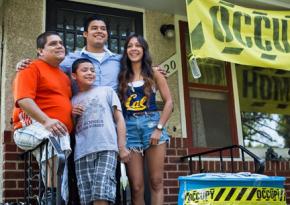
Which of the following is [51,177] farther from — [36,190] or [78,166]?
[36,190]

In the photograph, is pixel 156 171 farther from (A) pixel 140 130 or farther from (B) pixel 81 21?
(B) pixel 81 21

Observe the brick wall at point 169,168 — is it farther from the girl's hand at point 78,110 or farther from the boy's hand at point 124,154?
the boy's hand at point 124,154

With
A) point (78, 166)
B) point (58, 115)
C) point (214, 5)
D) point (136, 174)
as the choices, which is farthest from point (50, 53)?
point (214, 5)

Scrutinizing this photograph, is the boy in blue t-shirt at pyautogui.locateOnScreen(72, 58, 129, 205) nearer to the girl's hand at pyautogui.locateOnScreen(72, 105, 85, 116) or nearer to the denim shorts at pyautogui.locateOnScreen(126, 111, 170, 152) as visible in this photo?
the girl's hand at pyautogui.locateOnScreen(72, 105, 85, 116)

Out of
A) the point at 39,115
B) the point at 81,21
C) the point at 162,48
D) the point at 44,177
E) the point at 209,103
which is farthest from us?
the point at 209,103

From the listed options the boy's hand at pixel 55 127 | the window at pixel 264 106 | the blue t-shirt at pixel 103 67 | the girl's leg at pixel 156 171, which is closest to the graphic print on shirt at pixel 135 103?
the blue t-shirt at pixel 103 67

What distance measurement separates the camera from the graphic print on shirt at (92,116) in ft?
11.7

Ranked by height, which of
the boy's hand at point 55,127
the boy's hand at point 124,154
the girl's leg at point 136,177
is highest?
the boy's hand at point 55,127

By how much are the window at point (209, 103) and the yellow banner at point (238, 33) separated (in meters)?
0.83

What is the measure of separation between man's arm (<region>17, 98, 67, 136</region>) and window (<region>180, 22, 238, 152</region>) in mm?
2561

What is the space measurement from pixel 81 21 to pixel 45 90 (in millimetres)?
1945

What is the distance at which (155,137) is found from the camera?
3.80m

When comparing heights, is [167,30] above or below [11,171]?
above

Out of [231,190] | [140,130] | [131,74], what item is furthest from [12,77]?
[231,190]
